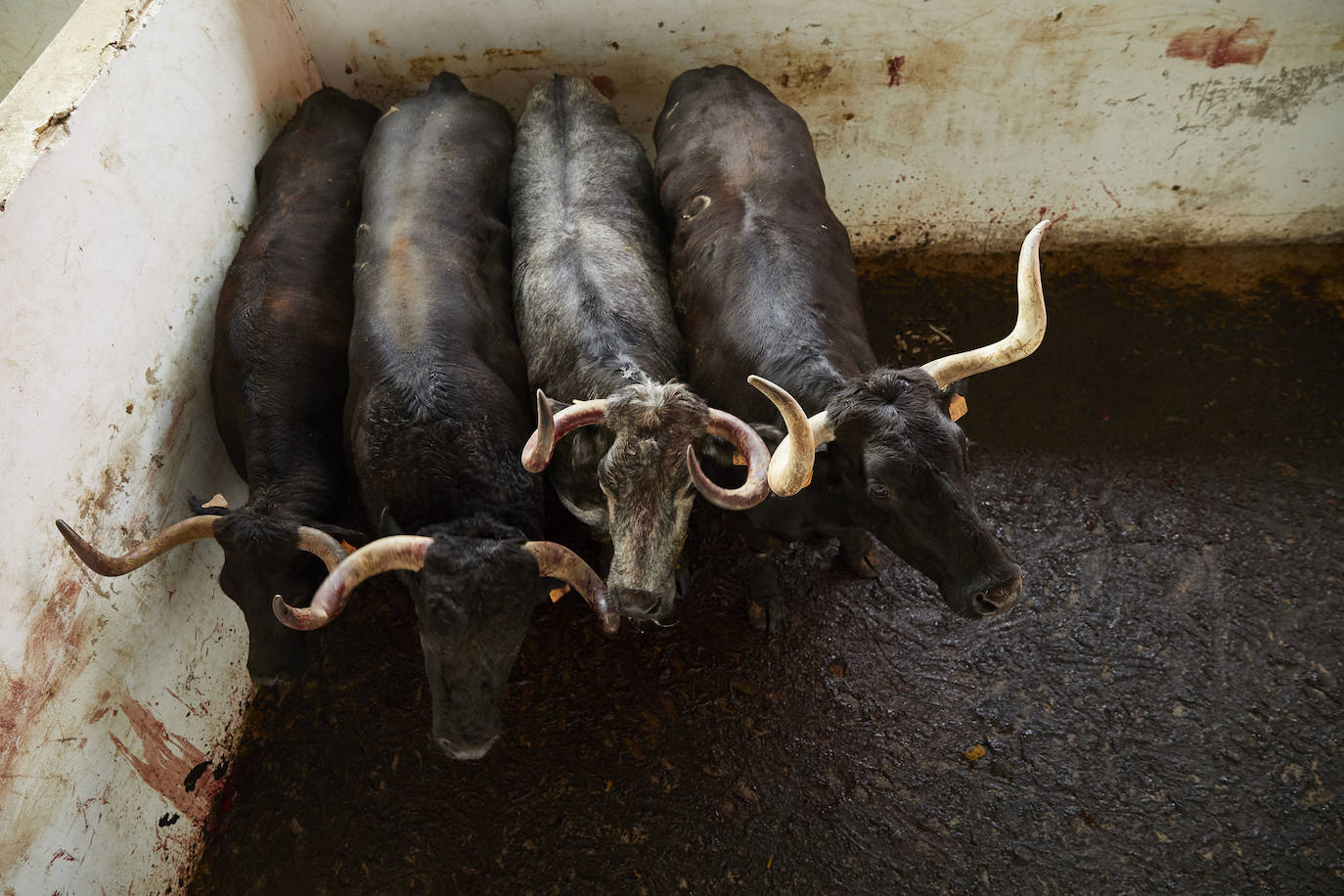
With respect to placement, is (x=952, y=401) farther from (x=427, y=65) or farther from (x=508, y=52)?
(x=427, y=65)

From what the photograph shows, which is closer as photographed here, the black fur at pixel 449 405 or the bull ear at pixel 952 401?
the black fur at pixel 449 405

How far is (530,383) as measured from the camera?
15.2 ft

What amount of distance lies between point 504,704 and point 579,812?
729mm

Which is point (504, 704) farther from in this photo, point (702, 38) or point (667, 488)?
point (702, 38)

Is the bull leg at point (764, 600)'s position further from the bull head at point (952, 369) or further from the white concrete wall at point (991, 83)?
the white concrete wall at point (991, 83)

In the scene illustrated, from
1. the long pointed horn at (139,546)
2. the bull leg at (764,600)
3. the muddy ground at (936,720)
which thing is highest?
the long pointed horn at (139,546)

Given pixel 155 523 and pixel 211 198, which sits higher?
pixel 211 198

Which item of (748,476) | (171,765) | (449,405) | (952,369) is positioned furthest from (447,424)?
(952,369)

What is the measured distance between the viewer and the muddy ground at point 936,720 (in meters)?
4.16

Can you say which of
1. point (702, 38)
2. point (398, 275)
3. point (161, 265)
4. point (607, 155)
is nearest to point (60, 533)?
point (161, 265)

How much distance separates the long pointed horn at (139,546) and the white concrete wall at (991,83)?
11.8ft

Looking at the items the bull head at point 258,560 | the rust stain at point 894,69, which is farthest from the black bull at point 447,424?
the rust stain at point 894,69

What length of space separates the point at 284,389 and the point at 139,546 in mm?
1066

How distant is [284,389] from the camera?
4.43 metres
